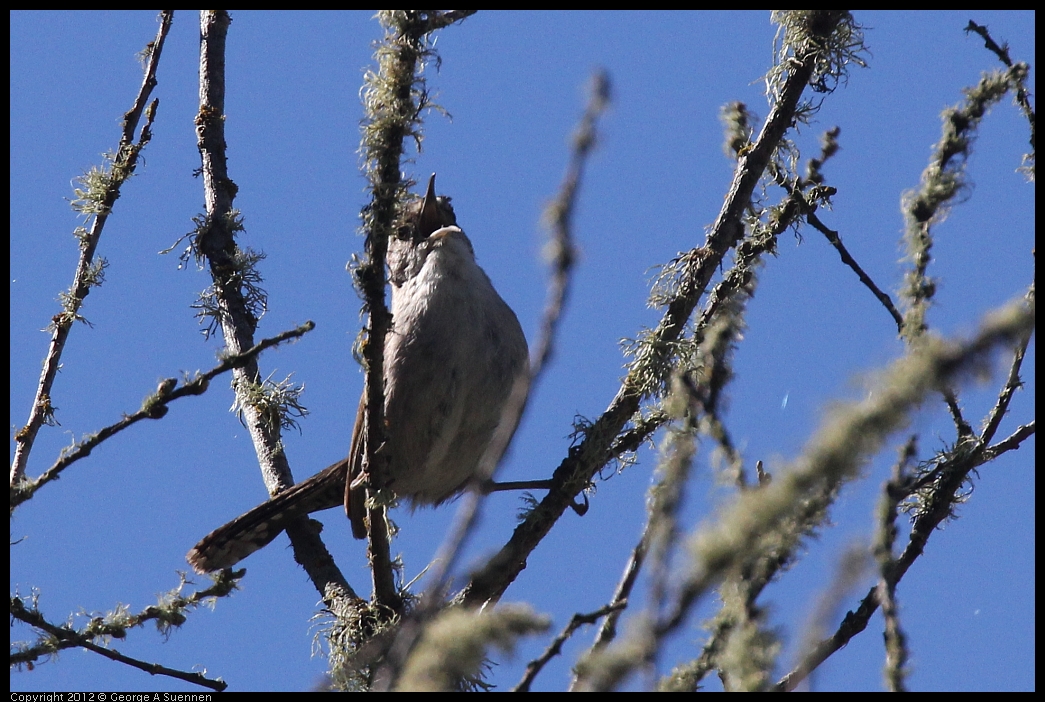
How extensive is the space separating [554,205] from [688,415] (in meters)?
0.82

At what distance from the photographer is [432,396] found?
508 centimetres

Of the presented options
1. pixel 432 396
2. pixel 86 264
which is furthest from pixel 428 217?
pixel 86 264

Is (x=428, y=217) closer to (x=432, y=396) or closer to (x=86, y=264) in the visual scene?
(x=432, y=396)

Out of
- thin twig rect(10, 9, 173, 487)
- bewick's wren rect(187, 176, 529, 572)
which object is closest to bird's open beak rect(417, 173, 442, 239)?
bewick's wren rect(187, 176, 529, 572)

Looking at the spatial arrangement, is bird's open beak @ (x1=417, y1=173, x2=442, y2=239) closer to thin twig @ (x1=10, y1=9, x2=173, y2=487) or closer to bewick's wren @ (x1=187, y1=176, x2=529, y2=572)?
bewick's wren @ (x1=187, y1=176, x2=529, y2=572)

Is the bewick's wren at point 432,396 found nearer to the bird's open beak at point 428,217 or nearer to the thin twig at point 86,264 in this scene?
the bird's open beak at point 428,217

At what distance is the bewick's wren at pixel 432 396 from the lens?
5.09 m

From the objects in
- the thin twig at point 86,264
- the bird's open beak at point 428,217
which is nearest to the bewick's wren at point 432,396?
the bird's open beak at point 428,217

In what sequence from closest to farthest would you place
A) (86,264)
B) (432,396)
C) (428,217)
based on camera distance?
1. (86,264)
2. (432,396)
3. (428,217)

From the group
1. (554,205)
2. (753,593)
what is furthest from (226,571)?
(554,205)

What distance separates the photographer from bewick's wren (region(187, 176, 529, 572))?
5094 mm

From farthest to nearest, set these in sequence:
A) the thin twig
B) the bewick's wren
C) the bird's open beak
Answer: the bird's open beak < the bewick's wren < the thin twig

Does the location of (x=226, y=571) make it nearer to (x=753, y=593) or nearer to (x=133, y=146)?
(x=133, y=146)

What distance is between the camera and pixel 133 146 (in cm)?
392
